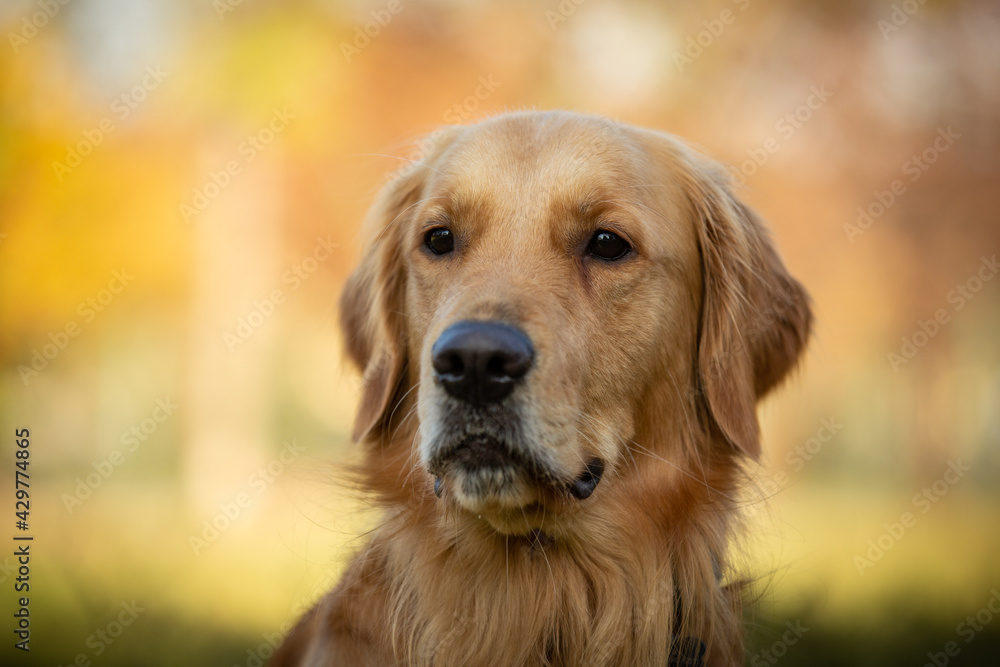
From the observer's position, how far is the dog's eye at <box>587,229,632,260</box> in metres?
3.01

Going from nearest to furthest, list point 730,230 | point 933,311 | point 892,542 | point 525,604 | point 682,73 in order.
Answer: point 525,604, point 730,230, point 892,542, point 682,73, point 933,311

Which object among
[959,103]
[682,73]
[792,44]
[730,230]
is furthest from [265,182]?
[959,103]

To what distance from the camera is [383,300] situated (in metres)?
3.61

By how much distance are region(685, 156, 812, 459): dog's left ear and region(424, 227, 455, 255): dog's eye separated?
3.75ft

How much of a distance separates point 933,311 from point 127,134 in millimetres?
12155

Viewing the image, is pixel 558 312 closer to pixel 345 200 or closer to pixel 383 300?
pixel 383 300

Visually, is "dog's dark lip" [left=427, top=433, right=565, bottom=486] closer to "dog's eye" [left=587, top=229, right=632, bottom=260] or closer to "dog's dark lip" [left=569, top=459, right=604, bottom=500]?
"dog's dark lip" [left=569, top=459, right=604, bottom=500]

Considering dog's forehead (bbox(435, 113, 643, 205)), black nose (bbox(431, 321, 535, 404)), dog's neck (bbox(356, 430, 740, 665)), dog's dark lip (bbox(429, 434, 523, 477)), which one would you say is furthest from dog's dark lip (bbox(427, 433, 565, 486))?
dog's forehead (bbox(435, 113, 643, 205))

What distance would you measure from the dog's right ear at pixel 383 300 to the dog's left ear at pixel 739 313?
4.29 ft

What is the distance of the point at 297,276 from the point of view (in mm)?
10938

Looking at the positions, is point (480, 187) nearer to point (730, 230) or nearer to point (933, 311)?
point (730, 230)

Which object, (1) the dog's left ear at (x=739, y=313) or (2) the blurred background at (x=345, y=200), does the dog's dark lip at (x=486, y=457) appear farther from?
(2) the blurred background at (x=345, y=200)

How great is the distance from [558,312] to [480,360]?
1.54 ft

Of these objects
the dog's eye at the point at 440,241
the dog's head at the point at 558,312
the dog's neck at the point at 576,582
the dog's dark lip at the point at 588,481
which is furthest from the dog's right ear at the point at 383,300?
the dog's dark lip at the point at 588,481
